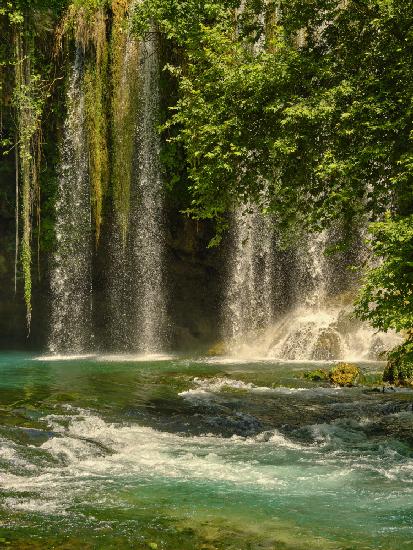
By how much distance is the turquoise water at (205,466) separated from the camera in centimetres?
667

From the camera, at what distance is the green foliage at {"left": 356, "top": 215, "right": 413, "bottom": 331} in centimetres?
899

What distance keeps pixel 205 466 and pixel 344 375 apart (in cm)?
730

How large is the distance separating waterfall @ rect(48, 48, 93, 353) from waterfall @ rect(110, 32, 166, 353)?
109cm

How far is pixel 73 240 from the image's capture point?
26.2m

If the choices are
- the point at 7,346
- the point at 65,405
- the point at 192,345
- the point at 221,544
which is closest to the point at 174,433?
the point at 65,405

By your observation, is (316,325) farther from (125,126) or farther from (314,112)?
(314,112)

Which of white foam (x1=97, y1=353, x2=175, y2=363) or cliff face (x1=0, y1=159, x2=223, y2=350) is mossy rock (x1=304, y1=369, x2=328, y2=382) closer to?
white foam (x1=97, y1=353, x2=175, y2=363)

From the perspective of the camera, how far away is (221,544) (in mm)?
6332

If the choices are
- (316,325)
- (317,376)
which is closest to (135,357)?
(316,325)

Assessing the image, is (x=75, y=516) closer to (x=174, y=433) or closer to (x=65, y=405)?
(x=174, y=433)

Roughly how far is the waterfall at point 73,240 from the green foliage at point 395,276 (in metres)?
17.7

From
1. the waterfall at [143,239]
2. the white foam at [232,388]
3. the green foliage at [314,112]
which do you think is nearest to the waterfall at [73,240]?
the waterfall at [143,239]

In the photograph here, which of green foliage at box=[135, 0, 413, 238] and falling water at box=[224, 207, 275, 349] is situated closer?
green foliage at box=[135, 0, 413, 238]

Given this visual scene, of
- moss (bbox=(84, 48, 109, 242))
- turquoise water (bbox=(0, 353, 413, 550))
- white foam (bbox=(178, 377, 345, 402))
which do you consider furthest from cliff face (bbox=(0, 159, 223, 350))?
turquoise water (bbox=(0, 353, 413, 550))
